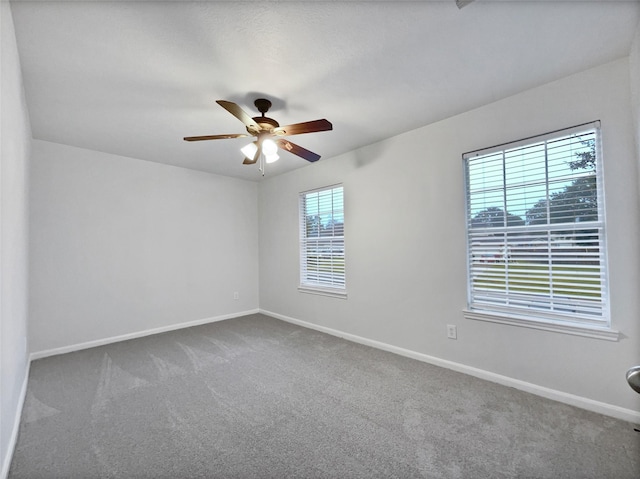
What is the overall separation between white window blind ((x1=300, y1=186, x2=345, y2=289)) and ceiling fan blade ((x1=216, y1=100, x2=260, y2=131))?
1825 mm

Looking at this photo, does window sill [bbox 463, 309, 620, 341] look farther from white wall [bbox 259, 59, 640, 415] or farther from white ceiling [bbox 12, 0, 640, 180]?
white ceiling [bbox 12, 0, 640, 180]

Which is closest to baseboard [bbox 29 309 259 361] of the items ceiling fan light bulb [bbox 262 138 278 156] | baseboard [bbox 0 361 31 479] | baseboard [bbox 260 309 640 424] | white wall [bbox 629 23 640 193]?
baseboard [bbox 0 361 31 479]

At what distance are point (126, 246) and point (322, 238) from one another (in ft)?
8.91

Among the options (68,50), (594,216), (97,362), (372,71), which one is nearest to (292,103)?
(372,71)

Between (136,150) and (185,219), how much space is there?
1177 mm

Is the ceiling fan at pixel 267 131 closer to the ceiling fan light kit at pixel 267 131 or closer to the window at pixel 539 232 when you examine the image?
the ceiling fan light kit at pixel 267 131

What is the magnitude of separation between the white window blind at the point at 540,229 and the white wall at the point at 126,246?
378cm

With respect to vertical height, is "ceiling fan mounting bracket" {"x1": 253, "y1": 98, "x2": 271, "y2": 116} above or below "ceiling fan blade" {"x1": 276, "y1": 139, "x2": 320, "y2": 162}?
above

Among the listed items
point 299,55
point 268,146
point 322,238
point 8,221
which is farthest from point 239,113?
point 322,238

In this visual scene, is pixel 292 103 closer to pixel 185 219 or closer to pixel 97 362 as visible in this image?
pixel 185 219

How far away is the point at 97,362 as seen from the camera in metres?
3.04

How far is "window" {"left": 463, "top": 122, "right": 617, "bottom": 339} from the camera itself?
6.85 ft

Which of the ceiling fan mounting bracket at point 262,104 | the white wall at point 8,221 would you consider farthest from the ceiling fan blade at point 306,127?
the white wall at point 8,221

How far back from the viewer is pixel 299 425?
1.93 metres
